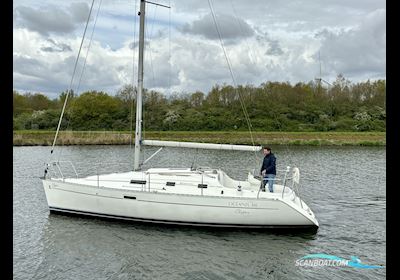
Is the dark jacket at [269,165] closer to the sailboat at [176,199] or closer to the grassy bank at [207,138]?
the sailboat at [176,199]

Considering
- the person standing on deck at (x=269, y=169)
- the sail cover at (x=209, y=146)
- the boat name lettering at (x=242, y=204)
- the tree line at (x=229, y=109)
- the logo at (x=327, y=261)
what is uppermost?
the tree line at (x=229, y=109)

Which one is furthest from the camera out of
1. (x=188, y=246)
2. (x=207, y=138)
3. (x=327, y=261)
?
(x=207, y=138)

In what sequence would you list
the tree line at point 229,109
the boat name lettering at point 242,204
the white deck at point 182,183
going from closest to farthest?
the boat name lettering at point 242,204 → the white deck at point 182,183 → the tree line at point 229,109

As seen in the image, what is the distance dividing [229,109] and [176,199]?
2463 inches

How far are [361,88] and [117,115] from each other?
5426 cm

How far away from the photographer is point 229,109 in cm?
7581

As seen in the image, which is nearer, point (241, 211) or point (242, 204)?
point (242, 204)

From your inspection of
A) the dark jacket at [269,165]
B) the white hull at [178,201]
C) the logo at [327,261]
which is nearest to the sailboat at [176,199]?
the white hull at [178,201]

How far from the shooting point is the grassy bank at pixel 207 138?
4853 centimetres

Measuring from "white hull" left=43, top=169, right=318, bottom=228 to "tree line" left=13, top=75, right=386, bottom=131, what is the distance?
142ft

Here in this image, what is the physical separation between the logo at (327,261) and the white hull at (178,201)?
173cm

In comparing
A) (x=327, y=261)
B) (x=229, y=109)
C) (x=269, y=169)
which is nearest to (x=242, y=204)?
(x=269, y=169)

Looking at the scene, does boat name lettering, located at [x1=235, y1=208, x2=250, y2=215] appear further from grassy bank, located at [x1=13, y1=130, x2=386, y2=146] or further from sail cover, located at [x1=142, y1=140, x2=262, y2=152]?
grassy bank, located at [x1=13, y1=130, x2=386, y2=146]

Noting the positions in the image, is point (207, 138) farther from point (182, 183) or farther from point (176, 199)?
point (176, 199)
